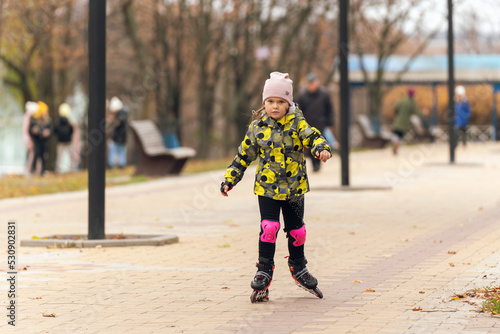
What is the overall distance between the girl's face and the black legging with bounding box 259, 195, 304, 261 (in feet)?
1.83

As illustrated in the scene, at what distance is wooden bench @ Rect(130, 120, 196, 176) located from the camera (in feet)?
67.6

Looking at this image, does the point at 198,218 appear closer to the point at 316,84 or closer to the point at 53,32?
the point at 316,84

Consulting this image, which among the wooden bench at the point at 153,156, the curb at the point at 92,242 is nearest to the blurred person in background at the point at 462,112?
the wooden bench at the point at 153,156

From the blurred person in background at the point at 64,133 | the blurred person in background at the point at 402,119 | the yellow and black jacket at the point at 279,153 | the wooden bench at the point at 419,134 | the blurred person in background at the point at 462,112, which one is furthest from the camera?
the wooden bench at the point at 419,134

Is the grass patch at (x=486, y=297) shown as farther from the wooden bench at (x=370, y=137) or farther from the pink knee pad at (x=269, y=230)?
the wooden bench at (x=370, y=137)

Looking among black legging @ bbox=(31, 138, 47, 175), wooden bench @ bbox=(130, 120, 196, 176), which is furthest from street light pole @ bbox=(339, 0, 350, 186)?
black legging @ bbox=(31, 138, 47, 175)

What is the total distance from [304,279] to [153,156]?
13.5m

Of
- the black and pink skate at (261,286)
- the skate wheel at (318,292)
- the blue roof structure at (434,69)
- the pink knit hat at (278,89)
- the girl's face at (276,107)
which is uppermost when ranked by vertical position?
the blue roof structure at (434,69)

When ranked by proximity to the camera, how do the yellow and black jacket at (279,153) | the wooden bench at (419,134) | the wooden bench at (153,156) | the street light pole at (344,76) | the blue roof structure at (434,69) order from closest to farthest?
the yellow and black jacket at (279,153)
the street light pole at (344,76)
the wooden bench at (153,156)
the wooden bench at (419,134)
the blue roof structure at (434,69)

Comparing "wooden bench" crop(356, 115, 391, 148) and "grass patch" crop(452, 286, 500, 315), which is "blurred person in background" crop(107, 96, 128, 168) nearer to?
"wooden bench" crop(356, 115, 391, 148)

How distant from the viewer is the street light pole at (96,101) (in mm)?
10172

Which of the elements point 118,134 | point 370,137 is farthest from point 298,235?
point 370,137

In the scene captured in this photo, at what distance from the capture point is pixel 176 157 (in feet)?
67.7

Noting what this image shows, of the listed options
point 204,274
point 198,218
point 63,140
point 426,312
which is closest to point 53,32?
point 63,140
